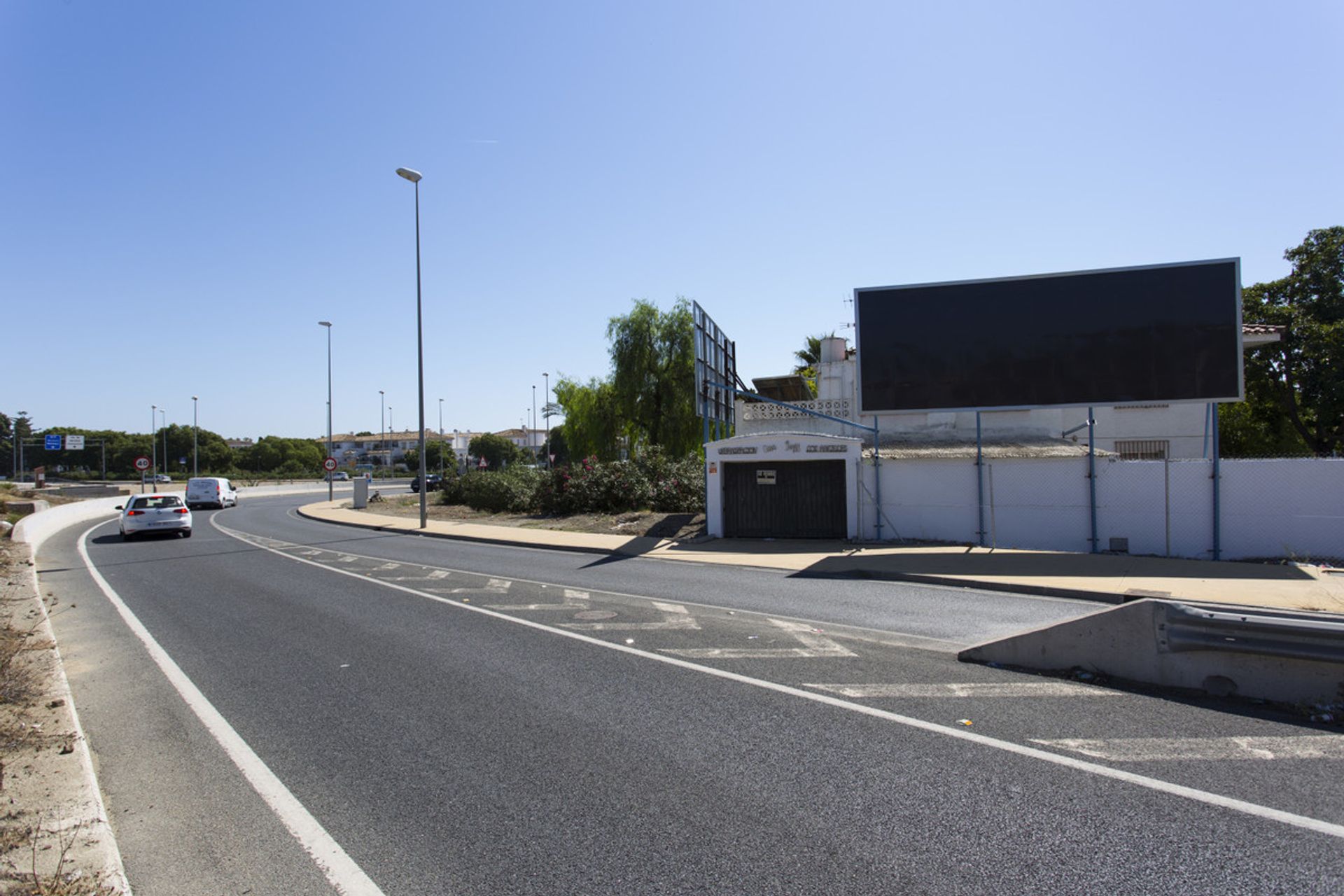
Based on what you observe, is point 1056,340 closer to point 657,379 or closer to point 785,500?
point 785,500

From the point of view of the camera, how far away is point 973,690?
6.21 metres

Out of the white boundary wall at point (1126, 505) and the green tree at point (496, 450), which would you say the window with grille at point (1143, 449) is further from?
the green tree at point (496, 450)

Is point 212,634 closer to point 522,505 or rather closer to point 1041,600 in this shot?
point 1041,600

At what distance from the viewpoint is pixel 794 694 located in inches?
243

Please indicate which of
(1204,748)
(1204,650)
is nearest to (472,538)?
(1204,650)

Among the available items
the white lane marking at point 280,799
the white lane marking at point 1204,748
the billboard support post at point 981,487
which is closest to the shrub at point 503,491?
the billboard support post at point 981,487

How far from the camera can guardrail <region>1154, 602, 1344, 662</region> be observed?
17.6ft

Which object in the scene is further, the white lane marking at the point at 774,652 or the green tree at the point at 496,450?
the green tree at the point at 496,450

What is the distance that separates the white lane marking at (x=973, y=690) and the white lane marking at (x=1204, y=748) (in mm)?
1010

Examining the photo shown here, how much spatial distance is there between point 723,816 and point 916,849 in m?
0.97

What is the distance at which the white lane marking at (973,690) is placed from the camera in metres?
6.07

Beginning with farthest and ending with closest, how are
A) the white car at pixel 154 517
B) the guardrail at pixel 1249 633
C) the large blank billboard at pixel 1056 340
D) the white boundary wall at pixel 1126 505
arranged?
the white car at pixel 154 517 → the large blank billboard at pixel 1056 340 → the white boundary wall at pixel 1126 505 → the guardrail at pixel 1249 633

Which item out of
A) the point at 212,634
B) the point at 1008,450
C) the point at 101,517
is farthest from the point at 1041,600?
the point at 101,517

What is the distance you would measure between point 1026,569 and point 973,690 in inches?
302
